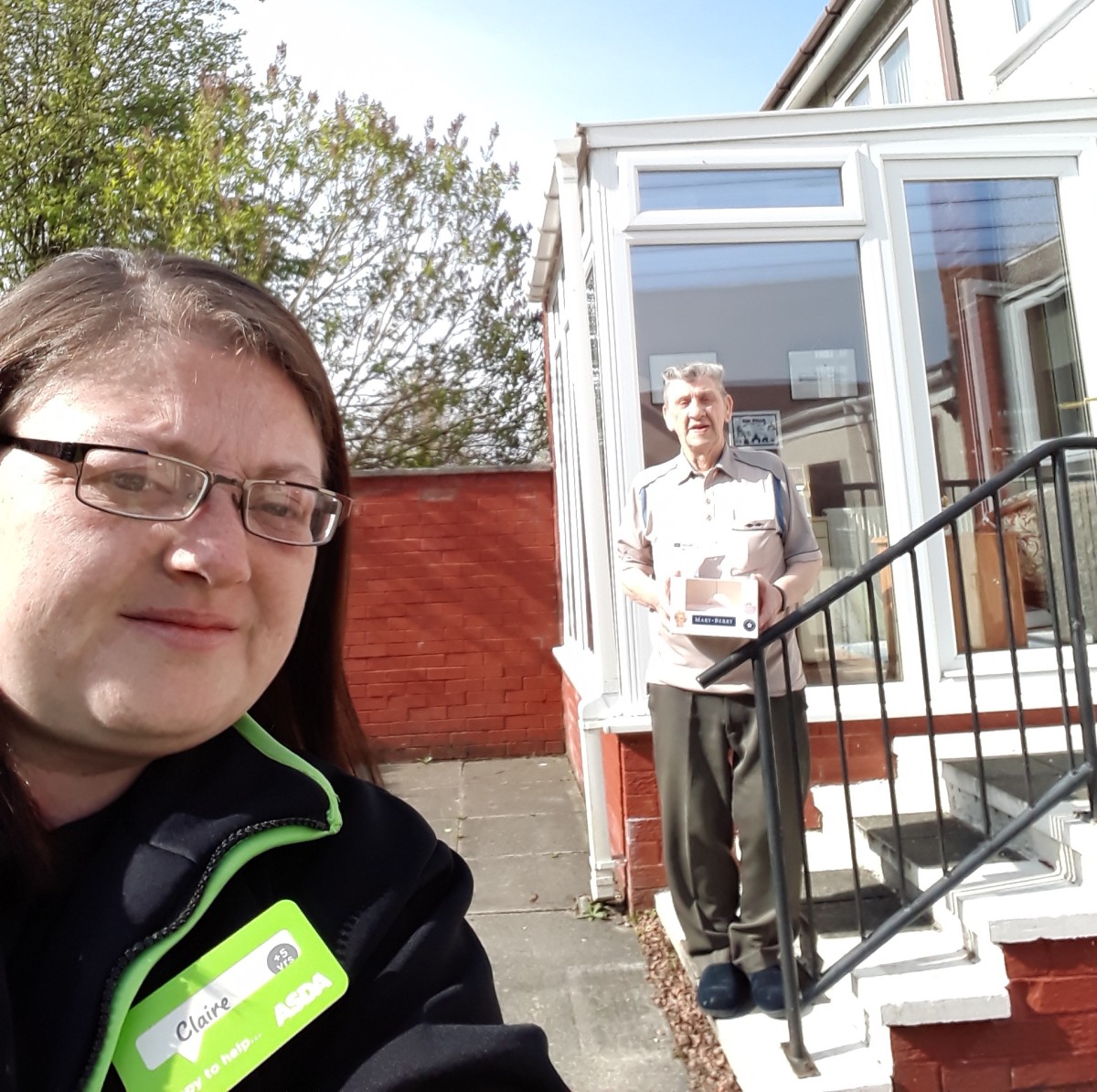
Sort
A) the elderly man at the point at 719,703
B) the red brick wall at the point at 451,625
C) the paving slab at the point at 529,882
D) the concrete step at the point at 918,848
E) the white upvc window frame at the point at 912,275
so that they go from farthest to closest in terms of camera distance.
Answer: the red brick wall at the point at 451,625
the paving slab at the point at 529,882
the white upvc window frame at the point at 912,275
the concrete step at the point at 918,848
the elderly man at the point at 719,703

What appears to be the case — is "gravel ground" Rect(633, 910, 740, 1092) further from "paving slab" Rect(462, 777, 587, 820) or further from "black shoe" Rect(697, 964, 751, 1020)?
"paving slab" Rect(462, 777, 587, 820)

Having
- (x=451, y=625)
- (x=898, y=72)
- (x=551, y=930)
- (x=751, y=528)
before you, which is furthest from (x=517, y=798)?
(x=898, y=72)

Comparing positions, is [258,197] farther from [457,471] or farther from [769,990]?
[769,990]

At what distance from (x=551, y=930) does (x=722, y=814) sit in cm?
154

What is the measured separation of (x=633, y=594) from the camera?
2.95 metres

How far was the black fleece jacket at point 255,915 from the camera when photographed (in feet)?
2.55

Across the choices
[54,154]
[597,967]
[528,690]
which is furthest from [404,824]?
[54,154]

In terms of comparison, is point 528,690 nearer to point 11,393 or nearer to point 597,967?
point 597,967

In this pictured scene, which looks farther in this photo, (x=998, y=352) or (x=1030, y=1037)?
(x=998, y=352)

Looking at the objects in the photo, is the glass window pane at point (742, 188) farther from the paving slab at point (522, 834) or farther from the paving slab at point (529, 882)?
the paving slab at point (522, 834)

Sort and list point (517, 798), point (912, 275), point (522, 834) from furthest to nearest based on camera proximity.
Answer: point (517, 798) < point (522, 834) < point (912, 275)

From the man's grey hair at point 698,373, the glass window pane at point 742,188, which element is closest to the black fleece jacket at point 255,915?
the man's grey hair at point 698,373

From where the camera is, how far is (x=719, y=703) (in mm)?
2773

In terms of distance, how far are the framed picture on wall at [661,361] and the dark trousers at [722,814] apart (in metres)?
1.58
